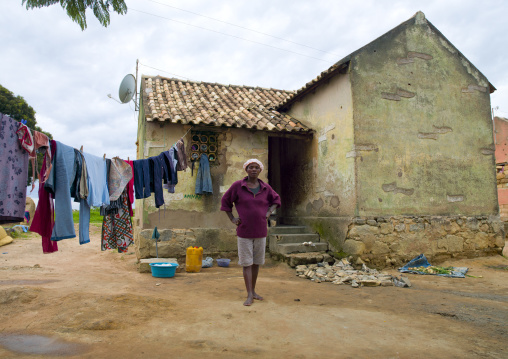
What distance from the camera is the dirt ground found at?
3.08 meters

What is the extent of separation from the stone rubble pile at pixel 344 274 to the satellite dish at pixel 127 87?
6.75 meters

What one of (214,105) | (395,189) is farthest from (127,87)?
(395,189)

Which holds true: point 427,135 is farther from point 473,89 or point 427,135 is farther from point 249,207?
point 249,207

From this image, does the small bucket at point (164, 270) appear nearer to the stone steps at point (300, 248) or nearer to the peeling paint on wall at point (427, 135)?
the stone steps at point (300, 248)

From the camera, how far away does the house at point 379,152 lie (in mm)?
7633

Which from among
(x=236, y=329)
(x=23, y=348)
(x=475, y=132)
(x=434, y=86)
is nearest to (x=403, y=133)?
(x=434, y=86)

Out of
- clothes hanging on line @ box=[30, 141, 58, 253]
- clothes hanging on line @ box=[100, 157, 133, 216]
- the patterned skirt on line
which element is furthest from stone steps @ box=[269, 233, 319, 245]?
clothes hanging on line @ box=[30, 141, 58, 253]

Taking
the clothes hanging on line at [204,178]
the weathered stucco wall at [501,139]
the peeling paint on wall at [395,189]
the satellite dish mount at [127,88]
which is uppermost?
the satellite dish mount at [127,88]

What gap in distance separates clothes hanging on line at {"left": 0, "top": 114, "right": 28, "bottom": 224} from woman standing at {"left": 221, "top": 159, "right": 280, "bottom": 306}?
7.68ft

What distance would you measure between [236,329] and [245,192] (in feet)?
5.97

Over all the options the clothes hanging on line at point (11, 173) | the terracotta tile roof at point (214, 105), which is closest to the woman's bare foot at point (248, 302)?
the clothes hanging on line at point (11, 173)

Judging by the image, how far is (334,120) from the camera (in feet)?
27.1

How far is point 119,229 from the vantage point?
5.45m

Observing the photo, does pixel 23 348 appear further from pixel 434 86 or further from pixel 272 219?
pixel 434 86
